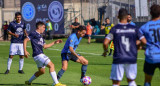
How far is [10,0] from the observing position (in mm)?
53938

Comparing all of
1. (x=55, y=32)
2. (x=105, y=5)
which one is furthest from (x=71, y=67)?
(x=55, y=32)

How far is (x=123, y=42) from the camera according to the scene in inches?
345

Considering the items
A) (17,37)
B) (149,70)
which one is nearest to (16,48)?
(17,37)

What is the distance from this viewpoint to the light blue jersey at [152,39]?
365 inches

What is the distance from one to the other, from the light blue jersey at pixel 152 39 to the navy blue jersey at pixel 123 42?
1.85ft

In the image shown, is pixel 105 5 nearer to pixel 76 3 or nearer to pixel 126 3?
pixel 126 3

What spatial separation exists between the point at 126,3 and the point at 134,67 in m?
26.4

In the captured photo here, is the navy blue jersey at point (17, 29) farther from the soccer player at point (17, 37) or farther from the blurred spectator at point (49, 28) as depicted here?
the blurred spectator at point (49, 28)

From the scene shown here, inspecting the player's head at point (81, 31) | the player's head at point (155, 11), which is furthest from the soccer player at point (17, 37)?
the player's head at point (155, 11)

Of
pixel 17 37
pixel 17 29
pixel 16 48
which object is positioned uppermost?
pixel 17 29

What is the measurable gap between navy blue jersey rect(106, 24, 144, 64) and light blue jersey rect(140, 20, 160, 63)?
1.85 ft

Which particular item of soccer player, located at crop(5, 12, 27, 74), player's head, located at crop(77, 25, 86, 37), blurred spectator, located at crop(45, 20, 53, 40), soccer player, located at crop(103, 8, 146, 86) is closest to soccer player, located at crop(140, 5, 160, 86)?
soccer player, located at crop(103, 8, 146, 86)

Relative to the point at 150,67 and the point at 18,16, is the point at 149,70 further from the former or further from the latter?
the point at 18,16

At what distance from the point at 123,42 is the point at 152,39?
90 cm
